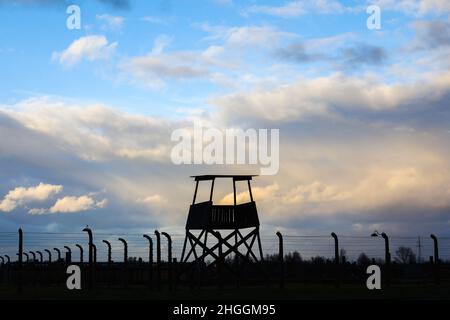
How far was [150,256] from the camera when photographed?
31.0 meters

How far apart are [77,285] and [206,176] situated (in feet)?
26.1

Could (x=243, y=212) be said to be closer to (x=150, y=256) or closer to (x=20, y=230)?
(x=150, y=256)

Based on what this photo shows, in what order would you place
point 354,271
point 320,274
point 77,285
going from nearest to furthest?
point 77,285 → point 320,274 → point 354,271
